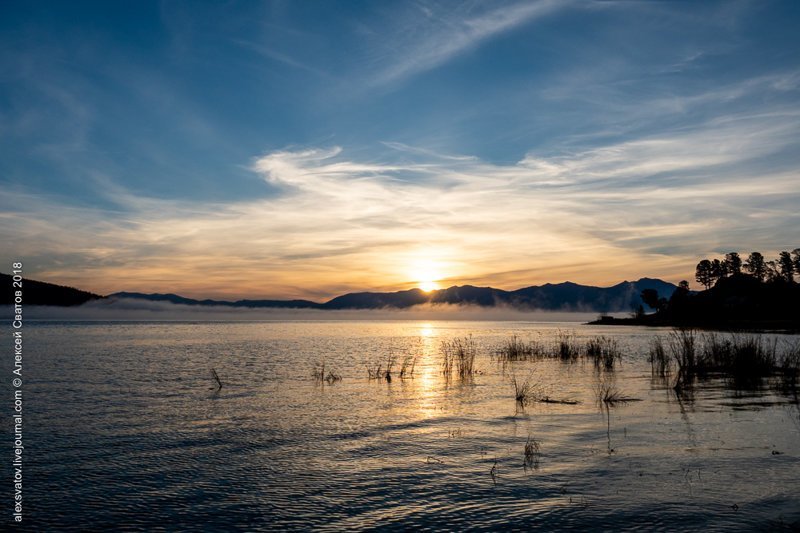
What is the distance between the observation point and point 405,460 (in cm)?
1344

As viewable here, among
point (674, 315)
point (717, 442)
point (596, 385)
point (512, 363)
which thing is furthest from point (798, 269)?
point (717, 442)

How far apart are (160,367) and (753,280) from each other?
15840 centimetres

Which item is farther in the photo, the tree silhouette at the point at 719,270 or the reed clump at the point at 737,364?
the tree silhouette at the point at 719,270

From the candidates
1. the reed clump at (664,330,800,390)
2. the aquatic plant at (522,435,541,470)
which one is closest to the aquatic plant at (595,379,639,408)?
the reed clump at (664,330,800,390)

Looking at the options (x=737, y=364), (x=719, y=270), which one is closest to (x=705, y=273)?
(x=719, y=270)

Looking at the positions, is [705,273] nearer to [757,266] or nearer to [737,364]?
[757,266]

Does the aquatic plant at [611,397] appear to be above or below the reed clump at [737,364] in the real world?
below

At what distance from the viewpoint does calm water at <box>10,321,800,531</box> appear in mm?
9570

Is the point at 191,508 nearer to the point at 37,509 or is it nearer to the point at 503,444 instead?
the point at 37,509

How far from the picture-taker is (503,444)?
49.1ft

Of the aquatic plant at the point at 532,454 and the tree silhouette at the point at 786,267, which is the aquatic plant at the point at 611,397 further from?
the tree silhouette at the point at 786,267

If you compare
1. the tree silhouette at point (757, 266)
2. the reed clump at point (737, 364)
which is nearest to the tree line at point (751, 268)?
the tree silhouette at point (757, 266)

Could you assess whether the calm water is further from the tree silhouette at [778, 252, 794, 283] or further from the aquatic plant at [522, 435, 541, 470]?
the tree silhouette at [778, 252, 794, 283]

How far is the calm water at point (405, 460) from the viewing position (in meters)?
9.57
